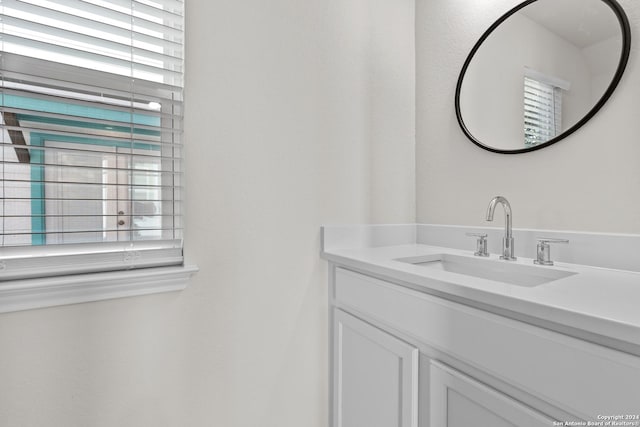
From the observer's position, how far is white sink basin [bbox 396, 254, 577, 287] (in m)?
0.99

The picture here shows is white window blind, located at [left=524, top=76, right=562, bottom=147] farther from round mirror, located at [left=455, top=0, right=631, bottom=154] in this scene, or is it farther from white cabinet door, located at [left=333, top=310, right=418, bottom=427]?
white cabinet door, located at [left=333, top=310, right=418, bottom=427]

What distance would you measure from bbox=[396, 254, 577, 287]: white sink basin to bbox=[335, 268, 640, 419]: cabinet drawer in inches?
10.3

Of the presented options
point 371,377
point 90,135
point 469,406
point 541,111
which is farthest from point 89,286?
point 541,111

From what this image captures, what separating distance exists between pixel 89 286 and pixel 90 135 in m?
0.42

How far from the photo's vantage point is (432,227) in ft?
4.91

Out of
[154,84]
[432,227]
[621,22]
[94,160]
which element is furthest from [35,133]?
[621,22]

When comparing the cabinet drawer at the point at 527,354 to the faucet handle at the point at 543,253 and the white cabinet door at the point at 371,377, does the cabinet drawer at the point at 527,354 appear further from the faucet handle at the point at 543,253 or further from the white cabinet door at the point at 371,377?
the faucet handle at the point at 543,253

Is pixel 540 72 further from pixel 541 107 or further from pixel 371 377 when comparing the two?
pixel 371 377

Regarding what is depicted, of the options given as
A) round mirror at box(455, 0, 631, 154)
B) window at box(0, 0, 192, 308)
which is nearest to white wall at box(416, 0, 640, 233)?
round mirror at box(455, 0, 631, 154)

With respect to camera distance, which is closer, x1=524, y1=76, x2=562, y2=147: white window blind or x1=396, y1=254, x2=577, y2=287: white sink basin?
x1=396, y1=254, x2=577, y2=287: white sink basin

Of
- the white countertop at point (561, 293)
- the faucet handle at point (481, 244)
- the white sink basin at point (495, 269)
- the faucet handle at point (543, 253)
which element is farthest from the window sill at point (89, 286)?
the faucet handle at point (543, 253)

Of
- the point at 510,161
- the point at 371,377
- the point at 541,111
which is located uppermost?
the point at 541,111

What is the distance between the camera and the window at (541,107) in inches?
42.9

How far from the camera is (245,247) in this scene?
115cm
